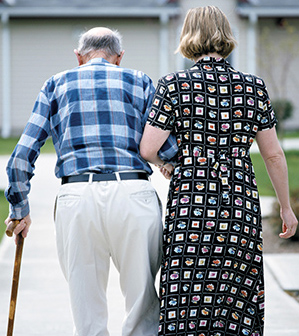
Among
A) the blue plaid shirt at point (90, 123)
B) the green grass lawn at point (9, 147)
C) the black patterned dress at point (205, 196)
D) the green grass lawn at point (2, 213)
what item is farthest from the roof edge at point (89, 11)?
the black patterned dress at point (205, 196)

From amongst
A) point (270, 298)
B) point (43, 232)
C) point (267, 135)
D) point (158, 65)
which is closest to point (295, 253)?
point (270, 298)

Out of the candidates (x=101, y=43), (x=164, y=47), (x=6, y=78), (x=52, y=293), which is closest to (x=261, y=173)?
(x=52, y=293)

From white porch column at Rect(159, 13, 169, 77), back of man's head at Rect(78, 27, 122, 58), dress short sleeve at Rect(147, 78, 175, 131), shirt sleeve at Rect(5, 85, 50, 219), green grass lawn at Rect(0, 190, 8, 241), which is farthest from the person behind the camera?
white porch column at Rect(159, 13, 169, 77)

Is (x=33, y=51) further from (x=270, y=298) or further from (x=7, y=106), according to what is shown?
(x=270, y=298)

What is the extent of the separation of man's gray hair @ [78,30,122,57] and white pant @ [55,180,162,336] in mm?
708

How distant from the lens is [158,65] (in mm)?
21047

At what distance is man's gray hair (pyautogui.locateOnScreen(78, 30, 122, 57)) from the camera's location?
358 centimetres

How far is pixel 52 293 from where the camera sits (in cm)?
577

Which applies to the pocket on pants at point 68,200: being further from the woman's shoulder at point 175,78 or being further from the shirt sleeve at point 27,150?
the woman's shoulder at point 175,78

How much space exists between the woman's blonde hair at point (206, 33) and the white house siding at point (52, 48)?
17588 millimetres

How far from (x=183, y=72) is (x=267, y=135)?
0.55 m

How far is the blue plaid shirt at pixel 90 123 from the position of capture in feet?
11.2

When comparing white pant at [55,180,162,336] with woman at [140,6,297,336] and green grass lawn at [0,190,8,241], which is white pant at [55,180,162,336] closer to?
woman at [140,6,297,336]

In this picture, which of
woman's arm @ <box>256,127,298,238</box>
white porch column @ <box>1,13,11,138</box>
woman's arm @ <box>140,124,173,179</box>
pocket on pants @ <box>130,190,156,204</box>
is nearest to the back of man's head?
woman's arm @ <box>140,124,173,179</box>
